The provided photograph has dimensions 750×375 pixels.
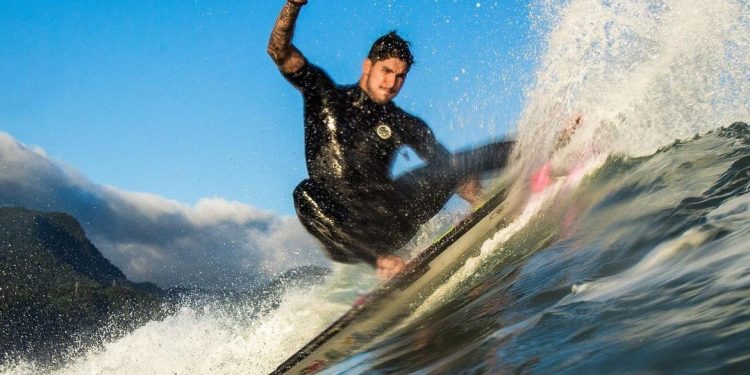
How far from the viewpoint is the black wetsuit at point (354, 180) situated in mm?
5168

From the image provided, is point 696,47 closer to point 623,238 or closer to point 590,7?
point 590,7

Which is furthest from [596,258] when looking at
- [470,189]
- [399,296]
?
[470,189]

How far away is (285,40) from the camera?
495cm

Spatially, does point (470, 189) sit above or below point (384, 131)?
below

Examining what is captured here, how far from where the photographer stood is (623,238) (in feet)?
10.9

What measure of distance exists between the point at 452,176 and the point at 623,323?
3616 mm

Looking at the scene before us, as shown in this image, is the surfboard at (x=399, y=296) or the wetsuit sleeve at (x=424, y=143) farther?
the wetsuit sleeve at (x=424, y=143)

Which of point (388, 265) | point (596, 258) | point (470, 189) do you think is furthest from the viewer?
point (470, 189)

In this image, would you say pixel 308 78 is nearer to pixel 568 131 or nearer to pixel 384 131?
pixel 384 131

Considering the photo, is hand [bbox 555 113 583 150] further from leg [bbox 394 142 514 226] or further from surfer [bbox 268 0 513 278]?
surfer [bbox 268 0 513 278]

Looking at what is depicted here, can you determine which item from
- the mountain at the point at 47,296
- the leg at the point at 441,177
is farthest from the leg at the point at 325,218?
the mountain at the point at 47,296

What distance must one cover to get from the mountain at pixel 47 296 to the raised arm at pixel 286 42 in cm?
4074

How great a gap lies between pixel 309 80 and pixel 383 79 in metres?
0.61

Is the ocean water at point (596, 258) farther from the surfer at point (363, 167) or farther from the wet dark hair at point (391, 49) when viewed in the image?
the wet dark hair at point (391, 49)
